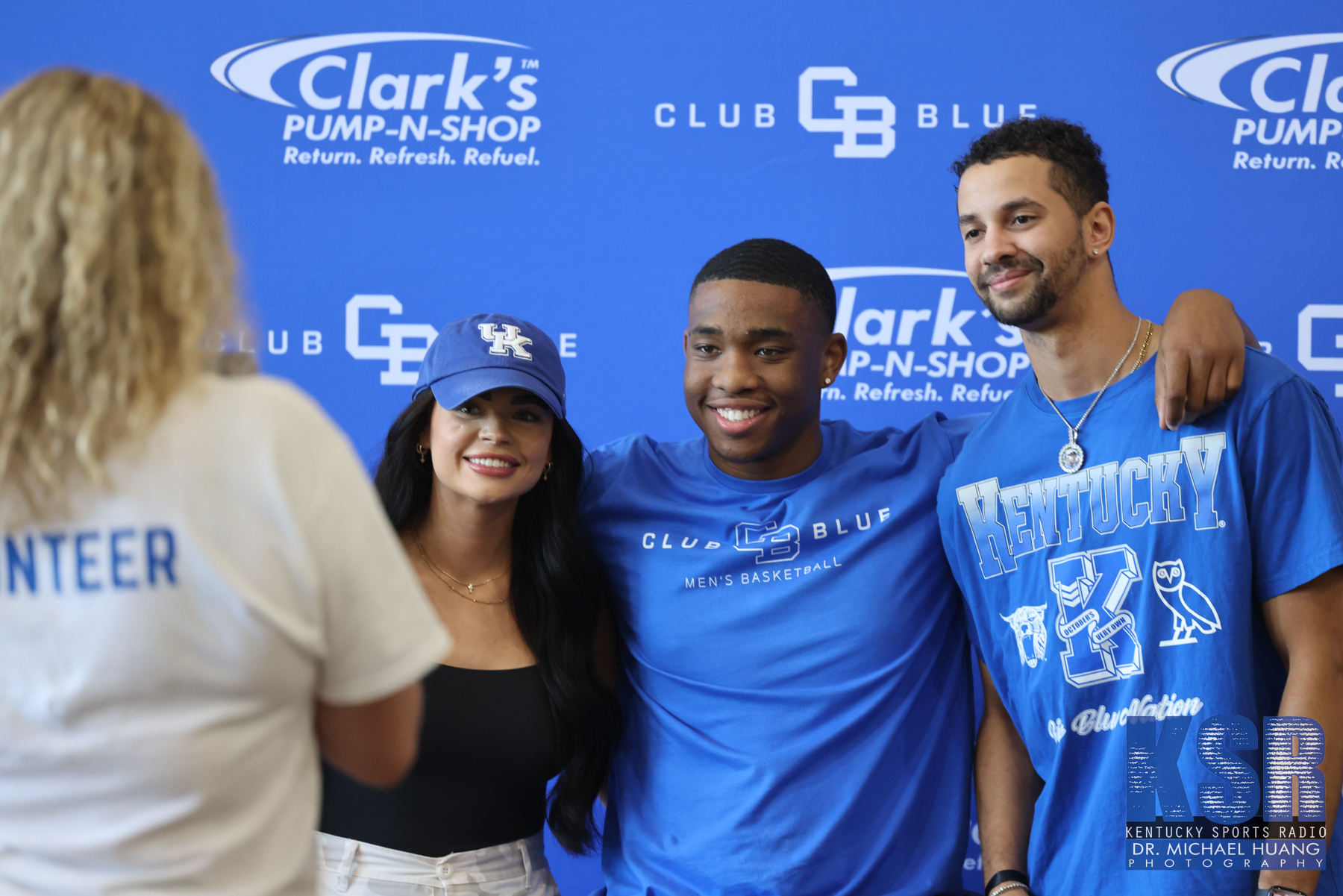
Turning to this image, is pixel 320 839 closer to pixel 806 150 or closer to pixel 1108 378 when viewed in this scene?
pixel 1108 378

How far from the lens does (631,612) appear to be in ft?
5.48

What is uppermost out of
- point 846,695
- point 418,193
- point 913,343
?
point 418,193

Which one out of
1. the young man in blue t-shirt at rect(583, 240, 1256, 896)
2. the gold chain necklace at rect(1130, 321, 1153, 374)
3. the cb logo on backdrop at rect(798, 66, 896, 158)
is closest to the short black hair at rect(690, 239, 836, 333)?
the young man in blue t-shirt at rect(583, 240, 1256, 896)

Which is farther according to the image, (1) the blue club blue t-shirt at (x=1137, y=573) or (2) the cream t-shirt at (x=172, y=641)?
(1) the blue club blue t-shirt at (x=1137, y=573)

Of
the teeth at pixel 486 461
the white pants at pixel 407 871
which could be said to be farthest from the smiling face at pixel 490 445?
the white pants at pixel 407 871

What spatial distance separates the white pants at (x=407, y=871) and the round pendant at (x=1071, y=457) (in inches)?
39.7

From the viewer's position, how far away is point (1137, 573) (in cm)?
138

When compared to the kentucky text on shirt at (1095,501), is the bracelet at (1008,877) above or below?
below

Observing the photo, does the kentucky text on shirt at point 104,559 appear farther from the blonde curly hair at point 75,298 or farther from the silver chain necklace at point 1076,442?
the silver chain necklace at point 1076,442

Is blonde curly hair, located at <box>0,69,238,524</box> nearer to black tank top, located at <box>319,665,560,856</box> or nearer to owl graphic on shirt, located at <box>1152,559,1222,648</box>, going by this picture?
black tank top, located at <box>319,665,560,856</box>

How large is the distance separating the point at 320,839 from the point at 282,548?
1.01 meters

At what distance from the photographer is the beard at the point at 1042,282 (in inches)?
58.7

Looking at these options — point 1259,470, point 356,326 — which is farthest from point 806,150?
point 1259,470

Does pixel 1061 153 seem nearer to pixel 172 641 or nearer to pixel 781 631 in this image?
pixel 781 631
